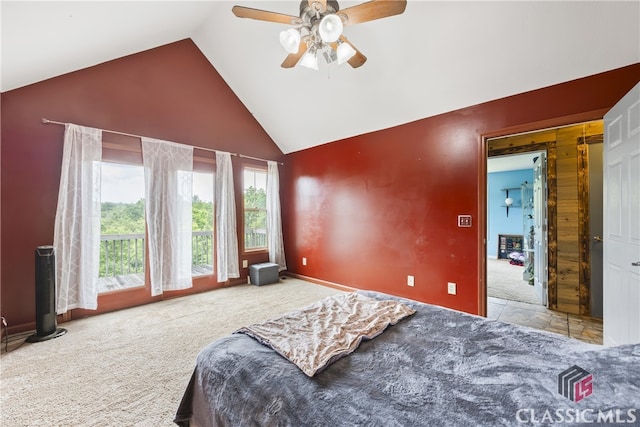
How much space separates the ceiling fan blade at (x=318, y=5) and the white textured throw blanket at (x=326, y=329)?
2.04 metres

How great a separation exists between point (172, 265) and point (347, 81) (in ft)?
11.1

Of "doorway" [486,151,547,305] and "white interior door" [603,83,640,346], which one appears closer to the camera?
"white interior door" [603,83,640,346]

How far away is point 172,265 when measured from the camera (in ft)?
11.9

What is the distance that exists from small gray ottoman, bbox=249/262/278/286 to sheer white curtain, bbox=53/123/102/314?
205 centimetres

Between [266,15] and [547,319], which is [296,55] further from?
[547,319]

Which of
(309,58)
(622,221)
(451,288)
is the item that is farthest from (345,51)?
(451,288)

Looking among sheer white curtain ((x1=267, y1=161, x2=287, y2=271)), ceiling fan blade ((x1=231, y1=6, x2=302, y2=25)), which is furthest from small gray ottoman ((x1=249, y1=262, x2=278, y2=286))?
ceiling fan blade ((x1=231, y1=6, x2=302, y2=25))

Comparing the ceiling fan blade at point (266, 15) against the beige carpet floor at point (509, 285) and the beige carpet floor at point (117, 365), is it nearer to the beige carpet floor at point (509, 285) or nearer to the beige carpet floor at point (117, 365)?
the beige carpet floor at point (117, 365)

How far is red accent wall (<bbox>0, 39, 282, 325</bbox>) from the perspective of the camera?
2.66 meters

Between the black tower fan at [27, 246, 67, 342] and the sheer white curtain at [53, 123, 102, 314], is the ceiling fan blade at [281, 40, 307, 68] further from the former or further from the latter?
the black tower fan at [27, 246, 67, 342]

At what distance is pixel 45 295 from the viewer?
2.56 m

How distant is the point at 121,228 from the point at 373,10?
3.70 m

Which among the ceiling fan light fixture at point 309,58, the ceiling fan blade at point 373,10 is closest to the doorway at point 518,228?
the ceiling fan blade at point 373,10

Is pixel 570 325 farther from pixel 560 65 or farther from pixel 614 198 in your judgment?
pixel 560 65
